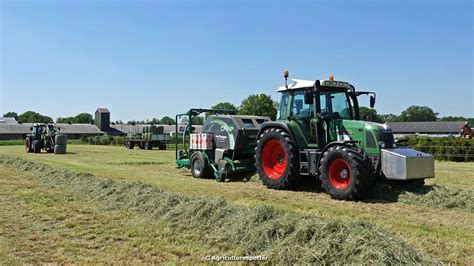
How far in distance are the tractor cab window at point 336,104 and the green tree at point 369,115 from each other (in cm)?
50

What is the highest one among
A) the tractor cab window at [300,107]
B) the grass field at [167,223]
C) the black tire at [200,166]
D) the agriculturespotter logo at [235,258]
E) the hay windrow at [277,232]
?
the tractor cab window at [300,107]

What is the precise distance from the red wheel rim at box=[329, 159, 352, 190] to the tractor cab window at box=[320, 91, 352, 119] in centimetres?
135

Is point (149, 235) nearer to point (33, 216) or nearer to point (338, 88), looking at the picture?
point (33, 216)

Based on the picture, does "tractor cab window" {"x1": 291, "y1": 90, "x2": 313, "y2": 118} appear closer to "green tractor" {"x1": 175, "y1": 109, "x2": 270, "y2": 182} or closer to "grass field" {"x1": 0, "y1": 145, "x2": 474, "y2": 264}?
"grass field" {"x1": 0, "y1": 145, "x2": 474, "y2": 264}

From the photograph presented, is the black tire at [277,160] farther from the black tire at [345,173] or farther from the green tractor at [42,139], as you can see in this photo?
the green tractor at [42,139]

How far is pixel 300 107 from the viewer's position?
31.9 ft

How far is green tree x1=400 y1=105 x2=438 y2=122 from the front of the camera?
129 m

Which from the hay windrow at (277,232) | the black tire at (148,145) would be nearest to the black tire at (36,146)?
the black tire at (148,145)

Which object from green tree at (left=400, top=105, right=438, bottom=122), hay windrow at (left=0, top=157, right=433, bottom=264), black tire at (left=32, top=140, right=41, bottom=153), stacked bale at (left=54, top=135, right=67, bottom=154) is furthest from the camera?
green tree at (left=400, top=105, right=438, bottom=122)

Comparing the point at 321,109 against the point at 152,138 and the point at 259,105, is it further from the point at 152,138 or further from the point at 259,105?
the point at 259,105

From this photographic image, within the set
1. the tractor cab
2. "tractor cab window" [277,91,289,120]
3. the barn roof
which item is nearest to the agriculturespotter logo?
the tractor cab

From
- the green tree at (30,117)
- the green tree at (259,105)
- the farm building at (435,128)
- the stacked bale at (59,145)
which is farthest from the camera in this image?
the green tree at (30,117)

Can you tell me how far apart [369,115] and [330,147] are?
2.18 meters

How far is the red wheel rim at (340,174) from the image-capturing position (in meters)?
8.29
